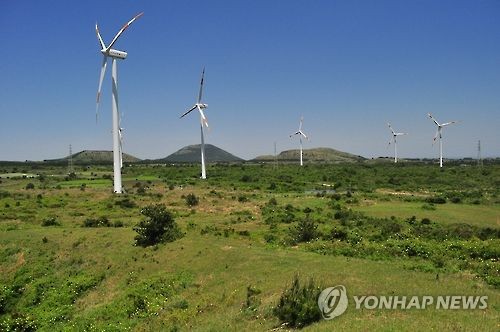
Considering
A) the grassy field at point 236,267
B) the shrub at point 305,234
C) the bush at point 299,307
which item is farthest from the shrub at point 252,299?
the shrub at point 305,234

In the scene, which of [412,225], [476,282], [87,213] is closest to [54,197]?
[87,213]

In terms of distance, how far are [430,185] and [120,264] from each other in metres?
75.7

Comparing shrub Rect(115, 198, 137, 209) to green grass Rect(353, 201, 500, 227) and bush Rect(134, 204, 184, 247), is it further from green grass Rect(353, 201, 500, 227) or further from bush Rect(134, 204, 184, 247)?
green grass Rect(353, 201, 500, 227)

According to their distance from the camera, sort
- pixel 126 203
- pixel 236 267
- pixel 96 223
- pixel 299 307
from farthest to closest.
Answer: pixel 126 203
pixel 96 223
pixel 236 267
pixel 299 307

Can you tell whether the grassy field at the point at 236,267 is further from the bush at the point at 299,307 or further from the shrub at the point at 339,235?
the bush at the point at 299,307

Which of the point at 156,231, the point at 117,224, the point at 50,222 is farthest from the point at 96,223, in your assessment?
the point at 156,231

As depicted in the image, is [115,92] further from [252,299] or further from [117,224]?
[252,299]

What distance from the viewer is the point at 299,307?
1828 cm

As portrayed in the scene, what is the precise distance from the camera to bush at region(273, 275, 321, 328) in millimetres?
17922

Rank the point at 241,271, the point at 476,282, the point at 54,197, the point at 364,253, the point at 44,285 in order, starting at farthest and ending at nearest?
the point at 54,197 → the point at 44,285 → the point at 364,253 → the point at 241,271 → the point at 476,282

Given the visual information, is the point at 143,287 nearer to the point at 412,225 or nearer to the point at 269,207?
the point at 412,225

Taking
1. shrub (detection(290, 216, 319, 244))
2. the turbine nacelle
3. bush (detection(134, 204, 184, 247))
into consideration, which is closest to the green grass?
shrub (detection(290, 216, 319, 244))

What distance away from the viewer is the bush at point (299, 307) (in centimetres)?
1792

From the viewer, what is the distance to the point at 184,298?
25281 mm
